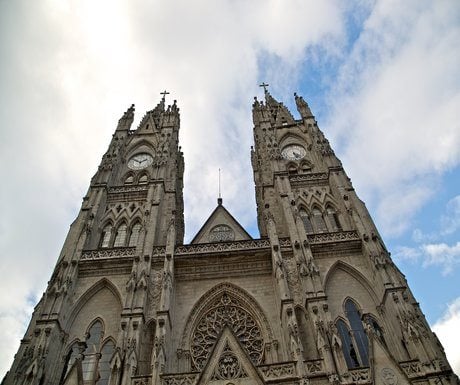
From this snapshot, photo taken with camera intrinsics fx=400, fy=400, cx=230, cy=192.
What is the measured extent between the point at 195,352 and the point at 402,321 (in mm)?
8838

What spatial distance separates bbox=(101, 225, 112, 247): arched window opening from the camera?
75.0 ft

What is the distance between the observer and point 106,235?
23.4 m

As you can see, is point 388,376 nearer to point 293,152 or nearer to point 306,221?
Answer: point 306,221

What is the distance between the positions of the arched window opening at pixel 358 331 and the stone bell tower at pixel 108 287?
8339mm

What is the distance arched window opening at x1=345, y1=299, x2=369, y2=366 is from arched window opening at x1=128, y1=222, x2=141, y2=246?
11.7 meters

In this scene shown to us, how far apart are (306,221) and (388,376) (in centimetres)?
1029

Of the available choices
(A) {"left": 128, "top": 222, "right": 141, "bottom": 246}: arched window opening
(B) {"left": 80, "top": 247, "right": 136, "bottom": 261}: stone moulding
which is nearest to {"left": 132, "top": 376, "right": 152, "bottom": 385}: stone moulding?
(B) {"left": 80, "top": 247, "right": 136, "bottom": 261}: stone moulding

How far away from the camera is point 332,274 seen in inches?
773

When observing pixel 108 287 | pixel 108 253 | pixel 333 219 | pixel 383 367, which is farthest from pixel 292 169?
pixel 383 367

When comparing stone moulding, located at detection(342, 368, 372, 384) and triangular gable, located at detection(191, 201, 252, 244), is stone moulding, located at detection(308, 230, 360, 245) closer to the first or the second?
triangular gable, located at detection(191, 201, 252, 244)

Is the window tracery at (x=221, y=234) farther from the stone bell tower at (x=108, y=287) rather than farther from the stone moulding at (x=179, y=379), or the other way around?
the stone moulding at (x=179, y=379)

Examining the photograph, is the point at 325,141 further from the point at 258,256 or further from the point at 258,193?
the point at 258,256

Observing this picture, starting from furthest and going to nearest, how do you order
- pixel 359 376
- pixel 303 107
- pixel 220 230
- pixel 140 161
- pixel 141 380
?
pixel 303 107, pixel 140 161, pixel 220 230, pixel 141 380, pixel 359 376

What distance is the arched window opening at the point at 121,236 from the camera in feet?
75.1
